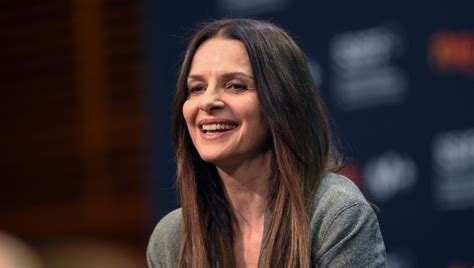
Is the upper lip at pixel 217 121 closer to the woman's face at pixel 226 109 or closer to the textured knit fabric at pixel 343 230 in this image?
the woman's face at pixel 226 109

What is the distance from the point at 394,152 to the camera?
13.8ft

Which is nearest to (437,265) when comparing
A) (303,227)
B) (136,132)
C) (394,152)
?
(394,152)

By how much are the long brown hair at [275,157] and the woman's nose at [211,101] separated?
0.10m

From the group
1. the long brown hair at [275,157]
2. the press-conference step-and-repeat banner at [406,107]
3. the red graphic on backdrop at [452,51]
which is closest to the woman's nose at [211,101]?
the long brown hair at [275,157]

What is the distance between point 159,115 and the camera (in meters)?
4.77

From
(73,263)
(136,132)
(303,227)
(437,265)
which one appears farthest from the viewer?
(136,132)

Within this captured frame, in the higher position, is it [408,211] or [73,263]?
[408,211]

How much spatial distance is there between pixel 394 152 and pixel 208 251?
1.93 m

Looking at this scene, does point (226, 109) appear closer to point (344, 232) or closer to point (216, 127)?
point (216, 127)

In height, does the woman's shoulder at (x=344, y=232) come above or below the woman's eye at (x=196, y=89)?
below

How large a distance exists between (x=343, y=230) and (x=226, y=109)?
0.43m

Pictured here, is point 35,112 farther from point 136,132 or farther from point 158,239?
point 158,239

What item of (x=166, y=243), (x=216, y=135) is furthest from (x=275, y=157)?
(x=166, y=243)

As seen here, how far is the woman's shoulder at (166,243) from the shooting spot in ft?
8.26
